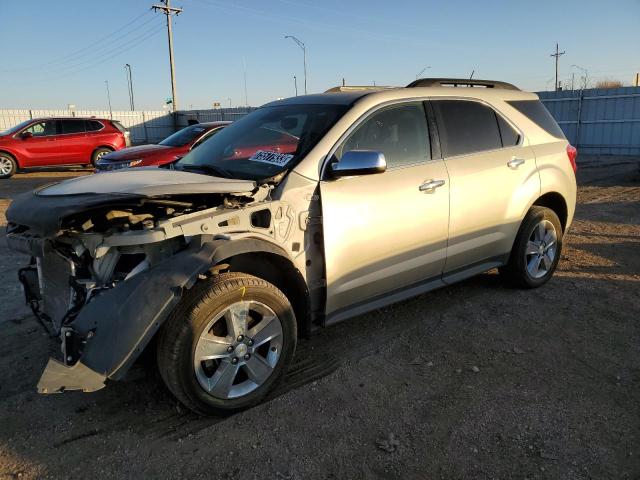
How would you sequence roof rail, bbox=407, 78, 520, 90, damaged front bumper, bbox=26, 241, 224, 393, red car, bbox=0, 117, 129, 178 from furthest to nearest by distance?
red car, bbox=0, 117, 129, 178
roof rail, bbox=407, 78, 520, 90
damaged front bumper, bbox=26, 241, 224, 393

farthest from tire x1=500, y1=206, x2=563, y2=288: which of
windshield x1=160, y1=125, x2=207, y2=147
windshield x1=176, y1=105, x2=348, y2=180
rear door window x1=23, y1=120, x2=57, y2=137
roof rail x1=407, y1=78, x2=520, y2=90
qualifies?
rear door window x1=23, y1=120, x2=57, y2=137

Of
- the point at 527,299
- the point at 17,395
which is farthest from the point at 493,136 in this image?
the point at 17,395

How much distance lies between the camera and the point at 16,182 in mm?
14672

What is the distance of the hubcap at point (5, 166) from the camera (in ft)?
50.3

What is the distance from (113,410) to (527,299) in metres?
3.61

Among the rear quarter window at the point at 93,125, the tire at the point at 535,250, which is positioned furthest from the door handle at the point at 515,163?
the rear quarter window at the point at 93,125

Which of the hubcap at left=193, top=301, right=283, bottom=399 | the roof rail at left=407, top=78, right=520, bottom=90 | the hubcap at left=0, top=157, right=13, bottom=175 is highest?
the roof rail at left=407, top=78, right=520, bottom=90

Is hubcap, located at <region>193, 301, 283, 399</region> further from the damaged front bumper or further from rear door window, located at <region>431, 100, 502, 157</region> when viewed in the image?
rear door window, located at <region>431, 100, 502, 157</region>

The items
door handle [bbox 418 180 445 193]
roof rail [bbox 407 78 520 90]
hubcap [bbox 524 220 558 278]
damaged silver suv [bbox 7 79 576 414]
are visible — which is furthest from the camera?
hubcap [bbox 524 220 558 278]

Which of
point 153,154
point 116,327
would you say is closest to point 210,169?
point 116,327

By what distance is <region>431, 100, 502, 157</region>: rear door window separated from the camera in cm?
404

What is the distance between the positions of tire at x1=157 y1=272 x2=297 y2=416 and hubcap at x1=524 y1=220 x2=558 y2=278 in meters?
2.76

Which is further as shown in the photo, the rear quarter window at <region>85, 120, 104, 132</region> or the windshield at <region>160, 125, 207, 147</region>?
the rear quarter window at <region>85, 120, 104, 132</region>

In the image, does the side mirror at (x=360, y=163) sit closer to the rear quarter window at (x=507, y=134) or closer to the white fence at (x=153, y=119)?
the rear quarter window at (x=507, y=134)
